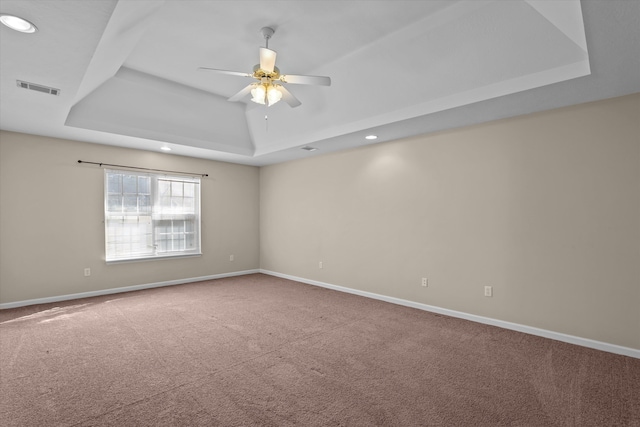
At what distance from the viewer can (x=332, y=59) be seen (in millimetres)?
3582

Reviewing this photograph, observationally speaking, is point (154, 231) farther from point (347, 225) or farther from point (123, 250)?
point (347, 225)

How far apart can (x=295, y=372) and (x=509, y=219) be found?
2862mm

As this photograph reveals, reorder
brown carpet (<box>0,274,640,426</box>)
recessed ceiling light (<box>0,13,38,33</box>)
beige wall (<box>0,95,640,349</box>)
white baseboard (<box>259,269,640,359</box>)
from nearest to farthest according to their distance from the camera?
recessed ceiling light (<box>0,13,38,33</box>), brown carpet (<box>0,274,640,426</box>), white baseboard (<box>259,269,640,359</box>), beige wall (<box>0,95,640,349</box>)

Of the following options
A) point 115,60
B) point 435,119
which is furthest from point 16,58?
point 435,119

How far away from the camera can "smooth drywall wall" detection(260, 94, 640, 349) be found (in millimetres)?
2992

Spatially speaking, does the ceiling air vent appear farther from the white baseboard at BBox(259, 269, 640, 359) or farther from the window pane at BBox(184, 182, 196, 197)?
the white baseboard at BBox(259, 269, 640, 359)

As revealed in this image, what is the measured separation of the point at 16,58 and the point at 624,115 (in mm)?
5202

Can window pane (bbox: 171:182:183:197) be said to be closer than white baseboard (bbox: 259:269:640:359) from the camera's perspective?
No

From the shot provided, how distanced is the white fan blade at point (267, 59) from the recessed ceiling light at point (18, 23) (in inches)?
58.8

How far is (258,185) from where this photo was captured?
7.07 m

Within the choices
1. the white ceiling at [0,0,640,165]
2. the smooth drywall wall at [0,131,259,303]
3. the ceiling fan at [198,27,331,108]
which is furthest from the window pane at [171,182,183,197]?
the ceiling fan at [198,27,331,108]

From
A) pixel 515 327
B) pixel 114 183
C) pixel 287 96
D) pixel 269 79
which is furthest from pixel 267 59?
pixel 114 183

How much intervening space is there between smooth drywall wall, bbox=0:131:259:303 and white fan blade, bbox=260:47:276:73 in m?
3.72

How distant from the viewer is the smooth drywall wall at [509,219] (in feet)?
9.82
